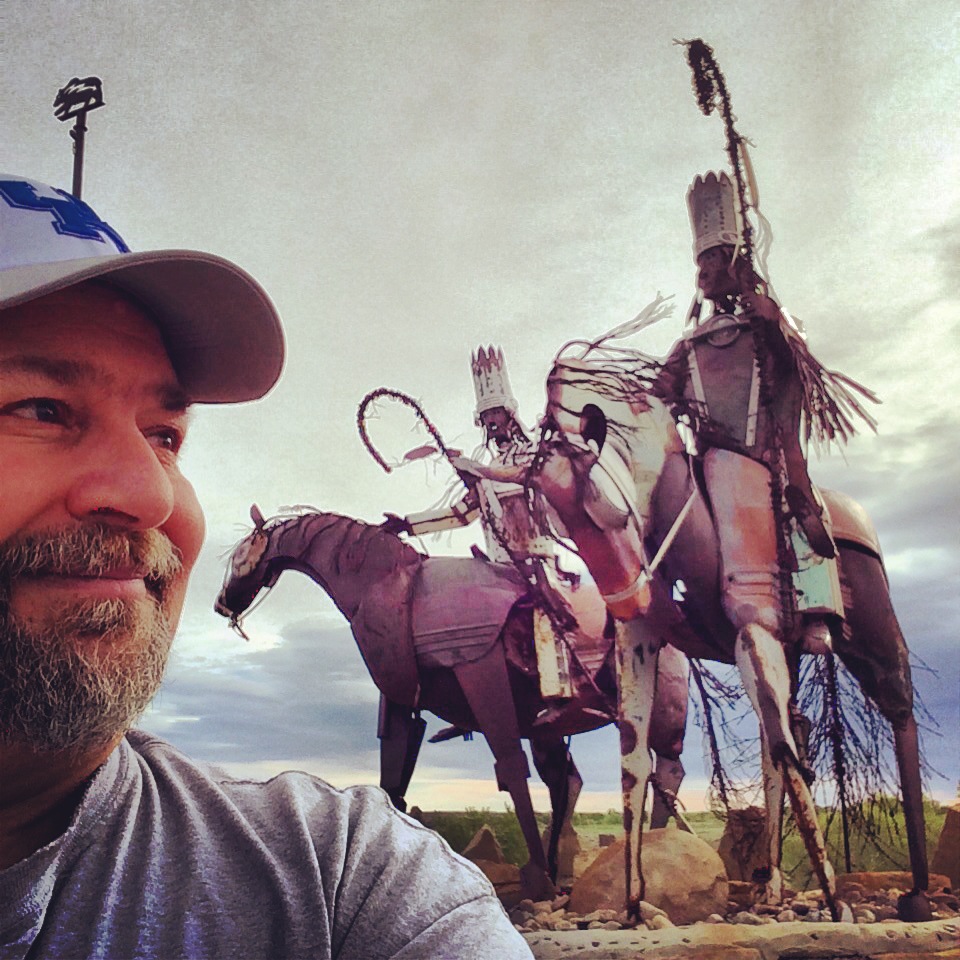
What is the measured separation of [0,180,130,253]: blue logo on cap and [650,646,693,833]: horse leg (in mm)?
2238

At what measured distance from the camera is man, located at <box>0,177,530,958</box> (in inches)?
21.8

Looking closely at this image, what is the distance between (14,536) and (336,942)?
0.34 m

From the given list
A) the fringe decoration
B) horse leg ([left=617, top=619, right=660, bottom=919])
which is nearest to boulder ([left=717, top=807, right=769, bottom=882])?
horse leg ([left=617, top=619, right=660, bottom=919])

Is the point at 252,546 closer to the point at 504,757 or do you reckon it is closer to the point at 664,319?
the point at 504,757

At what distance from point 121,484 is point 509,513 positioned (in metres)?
2.28

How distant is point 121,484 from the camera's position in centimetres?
62

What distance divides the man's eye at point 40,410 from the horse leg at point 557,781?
101 inches

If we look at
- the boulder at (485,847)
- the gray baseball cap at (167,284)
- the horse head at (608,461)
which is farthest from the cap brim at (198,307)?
the boulder at (485,847)

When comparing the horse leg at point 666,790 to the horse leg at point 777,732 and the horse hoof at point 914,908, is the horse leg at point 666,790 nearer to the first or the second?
Result: the horse leg at point 777,732

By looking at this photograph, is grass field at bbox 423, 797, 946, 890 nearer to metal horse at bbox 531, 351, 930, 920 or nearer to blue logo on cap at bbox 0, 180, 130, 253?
metal horse at bbox 531, 351, 930, 920

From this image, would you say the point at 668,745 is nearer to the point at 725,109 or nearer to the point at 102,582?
the point at 725,109

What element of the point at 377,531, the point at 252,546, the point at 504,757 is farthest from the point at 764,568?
the point at 252,546

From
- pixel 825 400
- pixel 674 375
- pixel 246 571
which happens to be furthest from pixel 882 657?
pixel 246 571

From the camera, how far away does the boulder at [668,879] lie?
7.66 feet
